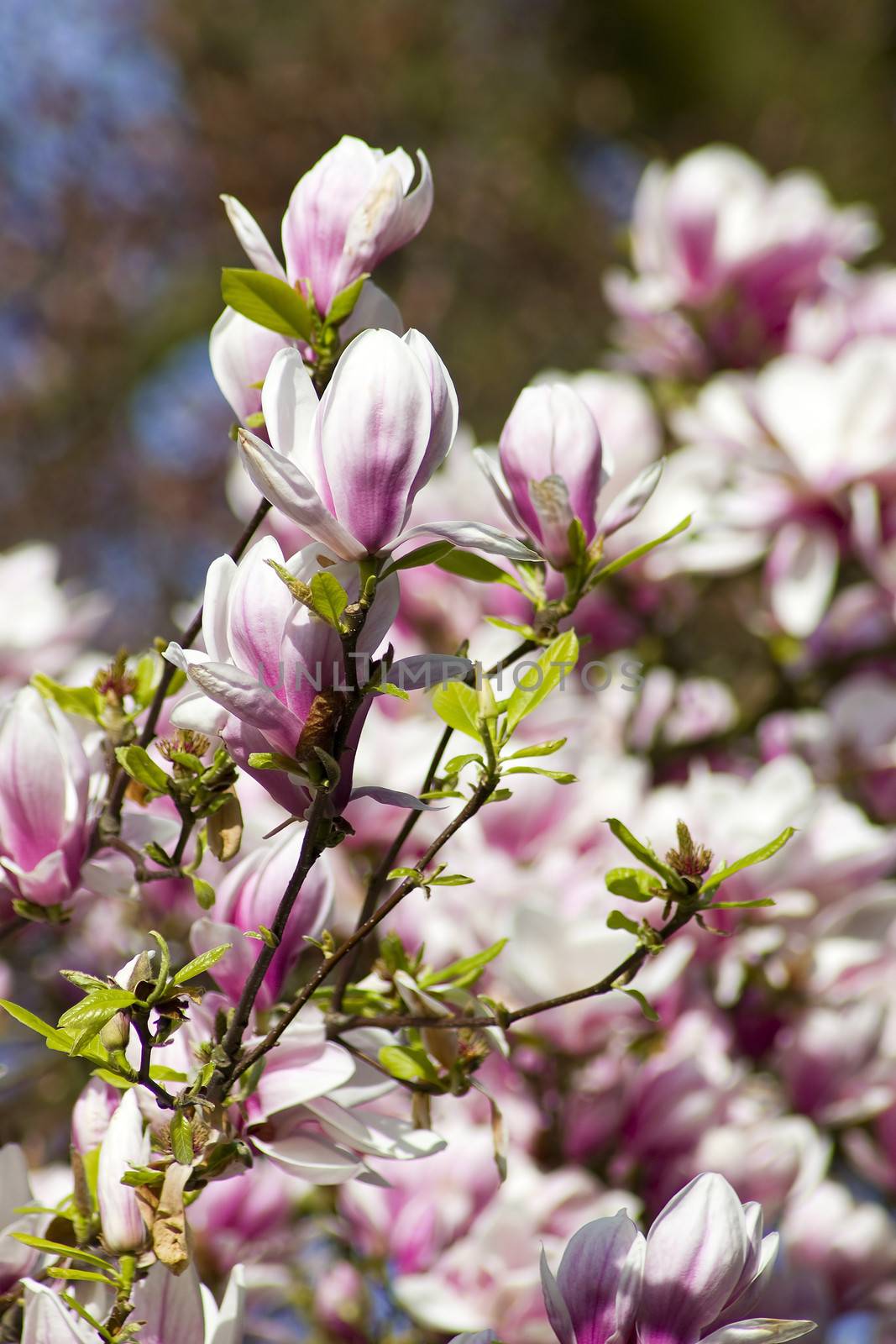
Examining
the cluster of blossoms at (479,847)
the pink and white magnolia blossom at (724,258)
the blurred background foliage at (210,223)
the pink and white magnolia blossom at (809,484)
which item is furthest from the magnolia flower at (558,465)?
the blurred background foliage at (210,223)

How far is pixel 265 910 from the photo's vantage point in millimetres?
576

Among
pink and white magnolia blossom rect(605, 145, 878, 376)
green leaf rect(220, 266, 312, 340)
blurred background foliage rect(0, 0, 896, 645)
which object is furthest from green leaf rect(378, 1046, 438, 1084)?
blurred background foliage rect(0, 0, 896, 645)

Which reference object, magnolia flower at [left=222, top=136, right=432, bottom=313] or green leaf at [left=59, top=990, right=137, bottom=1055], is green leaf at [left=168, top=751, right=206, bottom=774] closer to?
green leaf at [left=59, top=990, right=137, bottom=1055]

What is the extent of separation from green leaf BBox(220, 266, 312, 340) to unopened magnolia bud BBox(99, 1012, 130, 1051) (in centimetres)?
30

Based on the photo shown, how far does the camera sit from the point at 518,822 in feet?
3.23

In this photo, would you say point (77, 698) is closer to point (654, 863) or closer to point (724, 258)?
point (654, 863)

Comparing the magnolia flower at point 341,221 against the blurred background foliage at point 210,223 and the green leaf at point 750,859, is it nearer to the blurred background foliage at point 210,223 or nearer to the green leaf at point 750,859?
the green leaf at point 750,859

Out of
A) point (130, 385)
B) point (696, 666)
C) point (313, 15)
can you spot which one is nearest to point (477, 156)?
point (313, 15)

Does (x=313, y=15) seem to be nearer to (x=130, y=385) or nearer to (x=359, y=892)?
(x=130, y=385)

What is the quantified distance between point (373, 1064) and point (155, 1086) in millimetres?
120

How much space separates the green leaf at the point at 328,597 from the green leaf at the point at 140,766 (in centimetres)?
11


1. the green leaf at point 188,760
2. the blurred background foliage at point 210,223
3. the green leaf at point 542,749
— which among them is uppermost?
the blurred background foliage at point 210,223

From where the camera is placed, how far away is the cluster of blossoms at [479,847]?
0.49 metres

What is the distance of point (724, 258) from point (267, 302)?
3.18 ft
